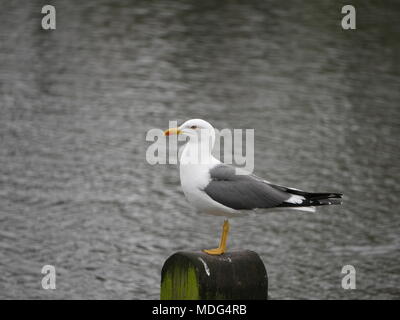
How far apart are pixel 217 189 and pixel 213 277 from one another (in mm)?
1488

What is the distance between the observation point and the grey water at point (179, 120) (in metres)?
12.9

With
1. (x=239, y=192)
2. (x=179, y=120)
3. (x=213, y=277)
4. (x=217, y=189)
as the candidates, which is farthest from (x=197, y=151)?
(x=179, y=120)

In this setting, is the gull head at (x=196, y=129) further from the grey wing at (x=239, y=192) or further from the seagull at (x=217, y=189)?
the grey wing at (x=239, y=192)

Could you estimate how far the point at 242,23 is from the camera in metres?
28.8

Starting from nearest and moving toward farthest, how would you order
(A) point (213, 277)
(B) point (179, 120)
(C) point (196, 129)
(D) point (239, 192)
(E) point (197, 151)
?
(A) point (213, 277) < (C) point (196, 129) < (E) point (197, 151) < (D) point (239, 192) < (B) point (179, 120)

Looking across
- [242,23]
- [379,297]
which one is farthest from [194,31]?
[379,297]

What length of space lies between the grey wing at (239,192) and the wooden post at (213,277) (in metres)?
1.24

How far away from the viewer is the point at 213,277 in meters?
5.30

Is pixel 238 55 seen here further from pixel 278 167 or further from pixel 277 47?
pixel 278 167

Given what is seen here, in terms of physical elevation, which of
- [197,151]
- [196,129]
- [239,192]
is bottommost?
[239,192]

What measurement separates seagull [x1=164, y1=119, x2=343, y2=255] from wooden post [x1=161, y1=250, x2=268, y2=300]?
1.06m

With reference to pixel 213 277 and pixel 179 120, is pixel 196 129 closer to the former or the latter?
pixel 213 277

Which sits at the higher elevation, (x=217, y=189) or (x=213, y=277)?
(x=217, y=189)
